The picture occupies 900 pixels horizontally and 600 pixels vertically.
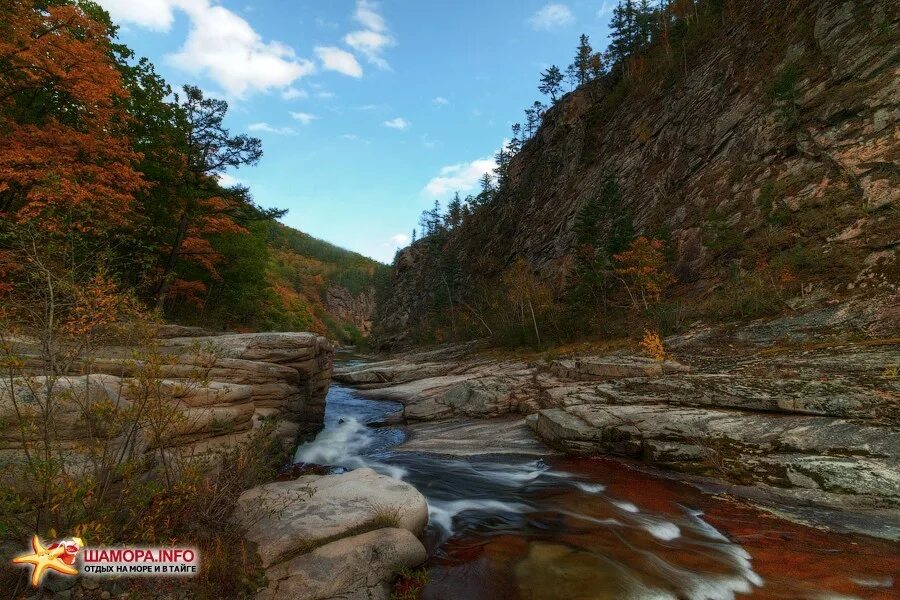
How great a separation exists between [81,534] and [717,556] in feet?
30.7

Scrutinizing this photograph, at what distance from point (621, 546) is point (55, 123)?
22432 mm

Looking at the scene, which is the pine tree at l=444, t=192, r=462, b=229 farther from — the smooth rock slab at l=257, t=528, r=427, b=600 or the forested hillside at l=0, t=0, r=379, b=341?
the smooth rock slab at l=257, t=528, r=427, b=600

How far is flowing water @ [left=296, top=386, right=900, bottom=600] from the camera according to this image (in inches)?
229

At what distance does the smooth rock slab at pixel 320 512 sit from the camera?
6074 millimetres

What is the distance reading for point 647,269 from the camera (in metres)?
30.4

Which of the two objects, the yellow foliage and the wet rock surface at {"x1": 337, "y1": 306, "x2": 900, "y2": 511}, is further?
the yellow foliage

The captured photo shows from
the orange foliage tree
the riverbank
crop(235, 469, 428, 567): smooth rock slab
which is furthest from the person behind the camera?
the orange foliage tree

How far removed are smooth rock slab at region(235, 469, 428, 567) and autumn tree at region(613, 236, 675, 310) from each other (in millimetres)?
28026

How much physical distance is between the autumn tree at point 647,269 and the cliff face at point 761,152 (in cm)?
181

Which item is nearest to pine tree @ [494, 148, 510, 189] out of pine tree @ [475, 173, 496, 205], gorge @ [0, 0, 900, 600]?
pine tree @ [475, 173, 496, 205]

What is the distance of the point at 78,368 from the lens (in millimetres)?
8812

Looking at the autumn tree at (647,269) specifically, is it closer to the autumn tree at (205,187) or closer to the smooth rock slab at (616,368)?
the smooth rock slab at (616,368)

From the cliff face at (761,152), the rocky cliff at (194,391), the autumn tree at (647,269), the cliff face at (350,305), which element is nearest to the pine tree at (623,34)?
the cliff face at (761,152)

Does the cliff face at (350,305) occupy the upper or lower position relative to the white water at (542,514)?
upper
